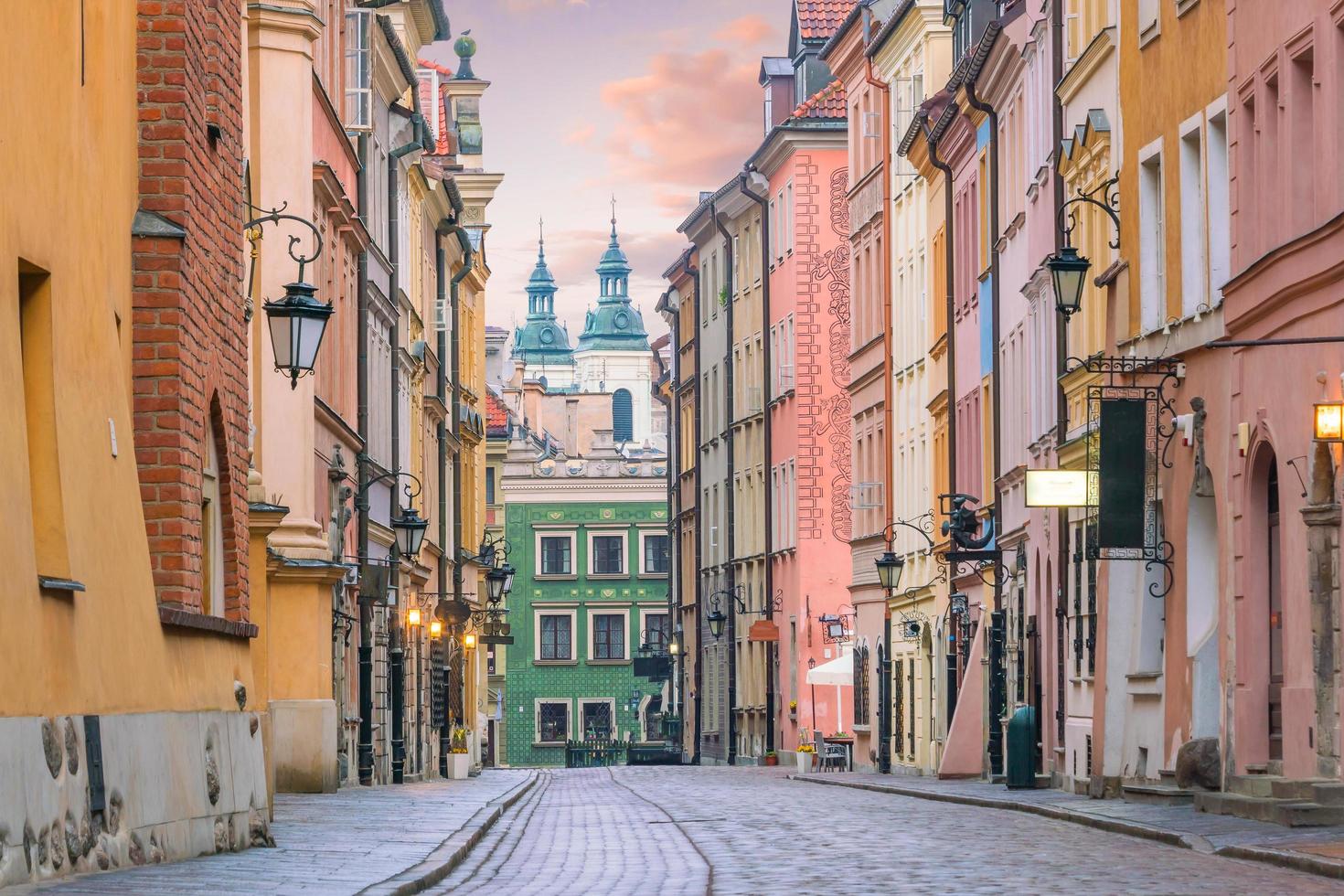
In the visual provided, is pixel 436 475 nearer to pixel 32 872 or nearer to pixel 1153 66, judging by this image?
pixel 1153 66

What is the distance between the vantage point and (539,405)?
161m

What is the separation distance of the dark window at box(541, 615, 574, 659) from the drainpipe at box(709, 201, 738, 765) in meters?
39.4

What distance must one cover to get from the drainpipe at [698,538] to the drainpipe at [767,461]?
1155 centimetres

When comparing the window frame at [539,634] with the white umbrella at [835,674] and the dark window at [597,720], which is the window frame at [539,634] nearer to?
the dark window at [597,720]

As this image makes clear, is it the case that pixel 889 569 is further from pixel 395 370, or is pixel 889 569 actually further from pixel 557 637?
pixel 557 637

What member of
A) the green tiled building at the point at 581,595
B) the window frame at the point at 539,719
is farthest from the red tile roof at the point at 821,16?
the window frame at the point at 539,719

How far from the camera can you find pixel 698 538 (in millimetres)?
83562

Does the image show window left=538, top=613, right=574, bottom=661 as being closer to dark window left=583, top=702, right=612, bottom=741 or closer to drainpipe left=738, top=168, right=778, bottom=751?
dark window left=583, top=702, right=612, bottom=741

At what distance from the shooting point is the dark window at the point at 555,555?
116438mm

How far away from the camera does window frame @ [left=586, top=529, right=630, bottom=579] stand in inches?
4604

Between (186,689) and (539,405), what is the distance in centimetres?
14515

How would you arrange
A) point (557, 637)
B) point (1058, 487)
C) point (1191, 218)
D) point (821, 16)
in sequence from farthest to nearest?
point (557, 637) → point (821, 16) → point (1058, 487) → point (1191, 218)

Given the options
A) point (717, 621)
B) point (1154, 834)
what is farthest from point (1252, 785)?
point (717, 621)

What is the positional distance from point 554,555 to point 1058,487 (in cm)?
8892
